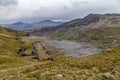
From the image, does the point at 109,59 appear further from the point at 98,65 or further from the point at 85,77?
the point at 85,77

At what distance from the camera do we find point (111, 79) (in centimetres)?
2562

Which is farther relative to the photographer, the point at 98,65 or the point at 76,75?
the point at 98,65

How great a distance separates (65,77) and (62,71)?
4.91 feet

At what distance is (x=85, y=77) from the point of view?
2597 cm

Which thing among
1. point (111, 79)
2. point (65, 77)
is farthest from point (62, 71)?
point (111, 79)

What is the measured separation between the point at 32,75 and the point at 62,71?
133 inches

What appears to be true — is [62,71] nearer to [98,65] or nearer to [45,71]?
[45,71]

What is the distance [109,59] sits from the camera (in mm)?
31219

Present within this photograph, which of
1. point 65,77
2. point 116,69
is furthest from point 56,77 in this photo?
point 116,69

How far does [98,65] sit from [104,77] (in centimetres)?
295

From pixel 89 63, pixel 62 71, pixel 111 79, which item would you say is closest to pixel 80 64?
pixel 89 63

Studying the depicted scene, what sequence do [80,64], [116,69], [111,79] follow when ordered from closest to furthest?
1. [111,79]
2. [116,69]
3. [80,64]

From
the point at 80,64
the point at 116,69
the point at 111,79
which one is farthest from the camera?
the point at 80,64

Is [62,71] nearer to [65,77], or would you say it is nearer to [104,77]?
[65,77]
